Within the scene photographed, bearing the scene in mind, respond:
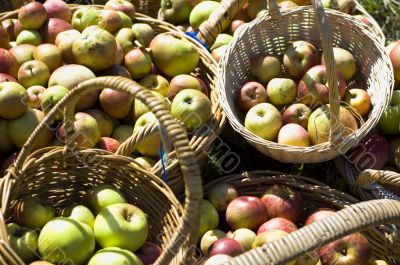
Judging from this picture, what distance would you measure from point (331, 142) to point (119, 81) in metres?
0.99

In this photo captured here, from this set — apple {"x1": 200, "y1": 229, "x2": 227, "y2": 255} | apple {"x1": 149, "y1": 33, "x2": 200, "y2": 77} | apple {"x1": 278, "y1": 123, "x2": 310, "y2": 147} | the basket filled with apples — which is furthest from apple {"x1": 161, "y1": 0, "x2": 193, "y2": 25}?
apple {"x1": 200, "y1": 229, "x2": 227, "y2": 255}

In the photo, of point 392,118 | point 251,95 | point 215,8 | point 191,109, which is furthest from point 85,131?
point 392,118

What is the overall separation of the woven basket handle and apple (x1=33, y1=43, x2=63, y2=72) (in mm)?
1412

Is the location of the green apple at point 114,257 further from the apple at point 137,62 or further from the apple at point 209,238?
the apple at point 137,62

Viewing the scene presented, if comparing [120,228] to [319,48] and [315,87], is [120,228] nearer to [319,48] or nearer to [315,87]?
[315,87]

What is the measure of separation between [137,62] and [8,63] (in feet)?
1.81

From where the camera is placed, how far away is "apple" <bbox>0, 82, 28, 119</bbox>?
82.7 inches

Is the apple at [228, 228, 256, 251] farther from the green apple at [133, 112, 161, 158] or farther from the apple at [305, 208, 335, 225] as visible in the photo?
the green apple at [133, 112, 161, 158]

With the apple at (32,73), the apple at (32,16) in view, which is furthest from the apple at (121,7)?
the apple at (32,73)

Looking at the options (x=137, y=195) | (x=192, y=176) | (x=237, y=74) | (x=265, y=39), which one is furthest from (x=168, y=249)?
(x=265, y=39)

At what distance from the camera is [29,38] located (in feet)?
8.34

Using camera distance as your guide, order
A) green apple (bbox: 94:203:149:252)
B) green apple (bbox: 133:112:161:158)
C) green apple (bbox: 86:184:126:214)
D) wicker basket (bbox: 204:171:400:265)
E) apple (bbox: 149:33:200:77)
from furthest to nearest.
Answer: apple (bbox: 149:33:200:77)
green apple (bbox: 133:112:161:158)
wicker basket (bbox: 204:171:400:265)
green apple (bbox: 86:184:126:214)
green apple (bbox: 94:203:149:252)

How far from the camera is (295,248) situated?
1.36 metres

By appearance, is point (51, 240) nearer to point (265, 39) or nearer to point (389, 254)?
point (389, 254)
